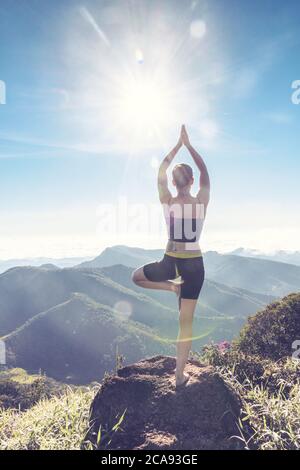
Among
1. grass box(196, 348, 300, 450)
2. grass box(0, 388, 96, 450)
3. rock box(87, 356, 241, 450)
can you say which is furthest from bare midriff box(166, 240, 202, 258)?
grass box(0, 388, 96, 450)

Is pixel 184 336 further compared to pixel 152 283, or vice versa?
pixel 152 283

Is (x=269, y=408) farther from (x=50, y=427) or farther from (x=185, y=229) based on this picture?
(x=50, y=427)

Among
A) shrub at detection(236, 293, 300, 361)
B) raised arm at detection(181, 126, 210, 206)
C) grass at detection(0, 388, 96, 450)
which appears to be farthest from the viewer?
shrub at detection(236, 293, 300, 361)

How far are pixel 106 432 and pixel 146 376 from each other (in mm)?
1333

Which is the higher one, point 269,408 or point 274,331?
point 269,408

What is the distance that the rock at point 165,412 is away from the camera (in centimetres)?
536

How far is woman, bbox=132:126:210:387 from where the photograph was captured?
6195 mm

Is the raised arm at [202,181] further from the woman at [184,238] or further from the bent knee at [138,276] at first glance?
the bent knee at [138,276]

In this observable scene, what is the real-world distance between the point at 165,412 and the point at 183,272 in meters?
2.23

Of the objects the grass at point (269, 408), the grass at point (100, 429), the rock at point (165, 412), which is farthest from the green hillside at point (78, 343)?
the rock at point (165, 412)

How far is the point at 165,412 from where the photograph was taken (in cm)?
586

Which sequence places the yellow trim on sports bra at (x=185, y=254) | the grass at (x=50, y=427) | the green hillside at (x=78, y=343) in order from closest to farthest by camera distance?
the grass at (x=50, y=427) → the yellow trim on sports bra at (x=185, y=254) → the green hillside at (x=78, y=343)

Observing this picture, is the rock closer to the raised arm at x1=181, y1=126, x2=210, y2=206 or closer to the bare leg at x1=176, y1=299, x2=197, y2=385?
the bare leg at x1=176, y1=299, x2=197, y2=385

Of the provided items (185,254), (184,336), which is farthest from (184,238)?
(184,336)
